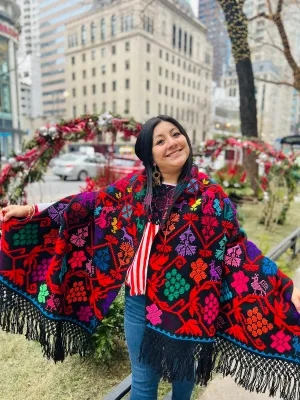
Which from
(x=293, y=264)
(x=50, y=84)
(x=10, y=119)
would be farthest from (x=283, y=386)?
(x=50, y=84)

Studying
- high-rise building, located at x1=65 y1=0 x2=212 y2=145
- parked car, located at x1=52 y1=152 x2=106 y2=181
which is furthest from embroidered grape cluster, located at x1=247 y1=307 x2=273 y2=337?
high-rise building, located at x1=65 y1=0 x2=212 y2=145

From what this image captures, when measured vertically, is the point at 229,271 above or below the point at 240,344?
above

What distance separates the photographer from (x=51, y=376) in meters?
2.55

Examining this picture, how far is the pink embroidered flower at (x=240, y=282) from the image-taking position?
5.22 ft

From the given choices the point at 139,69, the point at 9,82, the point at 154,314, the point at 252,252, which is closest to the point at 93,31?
the point at 139,69

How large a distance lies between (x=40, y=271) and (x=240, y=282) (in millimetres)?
1093

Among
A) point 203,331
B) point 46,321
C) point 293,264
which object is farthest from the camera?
point 293,264

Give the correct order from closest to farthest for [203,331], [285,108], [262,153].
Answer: [203,331]
[262,153]
[285,108]

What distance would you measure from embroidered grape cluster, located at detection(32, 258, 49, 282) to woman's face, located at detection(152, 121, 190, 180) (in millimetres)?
873

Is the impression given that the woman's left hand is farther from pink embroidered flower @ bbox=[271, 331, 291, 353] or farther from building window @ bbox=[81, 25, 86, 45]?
building window @ bbox=[81, 25, 86, 45]

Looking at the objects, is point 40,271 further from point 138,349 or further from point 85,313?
point 138,349

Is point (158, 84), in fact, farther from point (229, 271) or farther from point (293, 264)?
point (229, 271)

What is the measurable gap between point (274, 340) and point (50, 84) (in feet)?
319

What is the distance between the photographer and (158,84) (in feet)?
180
